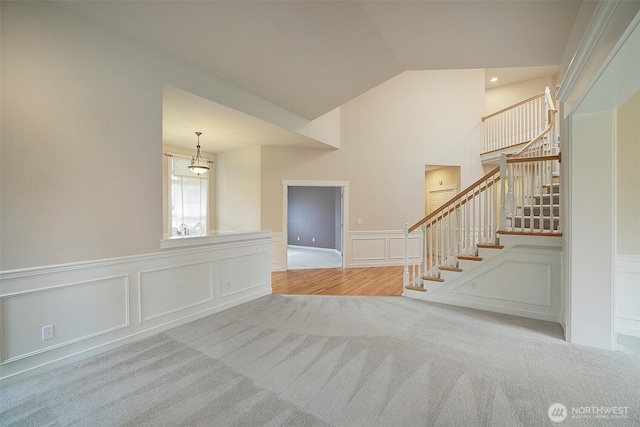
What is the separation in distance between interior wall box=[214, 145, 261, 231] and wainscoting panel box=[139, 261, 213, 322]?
8.53 ft

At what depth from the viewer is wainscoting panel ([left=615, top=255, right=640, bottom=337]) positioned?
9.10 ft

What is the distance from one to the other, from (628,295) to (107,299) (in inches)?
207

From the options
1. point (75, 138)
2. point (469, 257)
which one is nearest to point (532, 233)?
point (469, 257)

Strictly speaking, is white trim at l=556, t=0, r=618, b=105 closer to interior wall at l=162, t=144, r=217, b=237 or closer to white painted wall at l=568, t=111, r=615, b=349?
white painted wall at l=568, t=111, r=615, b=349

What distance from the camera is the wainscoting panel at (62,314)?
201 centimetres

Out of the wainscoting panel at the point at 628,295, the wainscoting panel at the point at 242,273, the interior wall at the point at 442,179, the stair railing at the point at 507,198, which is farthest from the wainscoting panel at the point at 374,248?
the wainscoting panel at the point at 628,295

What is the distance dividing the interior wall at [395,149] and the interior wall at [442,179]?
31 centimetres

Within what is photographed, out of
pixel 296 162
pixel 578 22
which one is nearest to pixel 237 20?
pixel 578 22

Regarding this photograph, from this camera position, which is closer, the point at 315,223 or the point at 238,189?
the point at 238,189

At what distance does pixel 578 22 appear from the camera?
92.4 inches

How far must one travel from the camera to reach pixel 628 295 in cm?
282

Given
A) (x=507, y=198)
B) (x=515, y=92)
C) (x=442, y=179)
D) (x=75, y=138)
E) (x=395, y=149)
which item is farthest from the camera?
(x=442, y=179)

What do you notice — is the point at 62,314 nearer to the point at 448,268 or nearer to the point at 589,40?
the point at 448,268

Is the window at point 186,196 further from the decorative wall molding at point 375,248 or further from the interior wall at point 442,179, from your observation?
the interior wall at point 442,179
